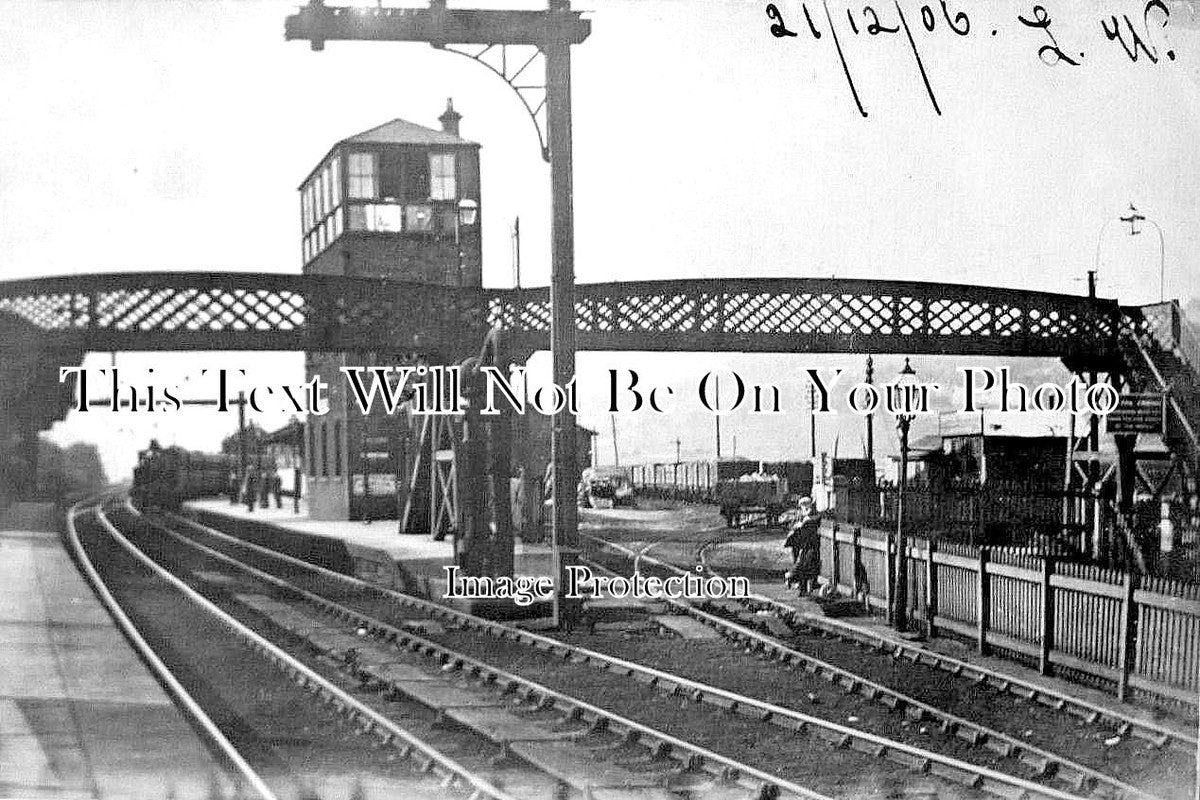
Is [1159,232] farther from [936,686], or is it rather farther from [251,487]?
[251,487]

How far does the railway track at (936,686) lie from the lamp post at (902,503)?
0.32m

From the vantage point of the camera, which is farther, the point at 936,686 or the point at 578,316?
the point at 936,686

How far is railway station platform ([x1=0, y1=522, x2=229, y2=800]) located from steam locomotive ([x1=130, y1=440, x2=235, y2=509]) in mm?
942

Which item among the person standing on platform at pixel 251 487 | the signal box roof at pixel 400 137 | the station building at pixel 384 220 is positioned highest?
the signal box roof at pixel 400 137

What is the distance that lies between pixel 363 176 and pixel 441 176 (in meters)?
0.37

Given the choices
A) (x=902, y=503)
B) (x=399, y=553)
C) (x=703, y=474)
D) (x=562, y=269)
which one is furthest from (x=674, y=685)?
(x=562, y=269)

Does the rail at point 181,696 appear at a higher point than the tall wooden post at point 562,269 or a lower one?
lower

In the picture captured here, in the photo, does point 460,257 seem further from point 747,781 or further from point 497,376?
point 747,781

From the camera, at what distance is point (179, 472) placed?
23.3 feet

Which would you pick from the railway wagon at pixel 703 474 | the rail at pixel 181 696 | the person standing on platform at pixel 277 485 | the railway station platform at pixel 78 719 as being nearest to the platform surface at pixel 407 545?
the person standing on platform at pixel 277 485

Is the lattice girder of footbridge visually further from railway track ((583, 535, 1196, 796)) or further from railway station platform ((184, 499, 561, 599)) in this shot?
railway track ((583, 535, 1196, 796))

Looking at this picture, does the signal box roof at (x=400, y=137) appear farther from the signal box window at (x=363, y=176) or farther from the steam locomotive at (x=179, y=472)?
the steam locomotive at (x=179, y=472)

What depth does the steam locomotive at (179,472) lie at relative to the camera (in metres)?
6.81

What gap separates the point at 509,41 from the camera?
18.9 ft
